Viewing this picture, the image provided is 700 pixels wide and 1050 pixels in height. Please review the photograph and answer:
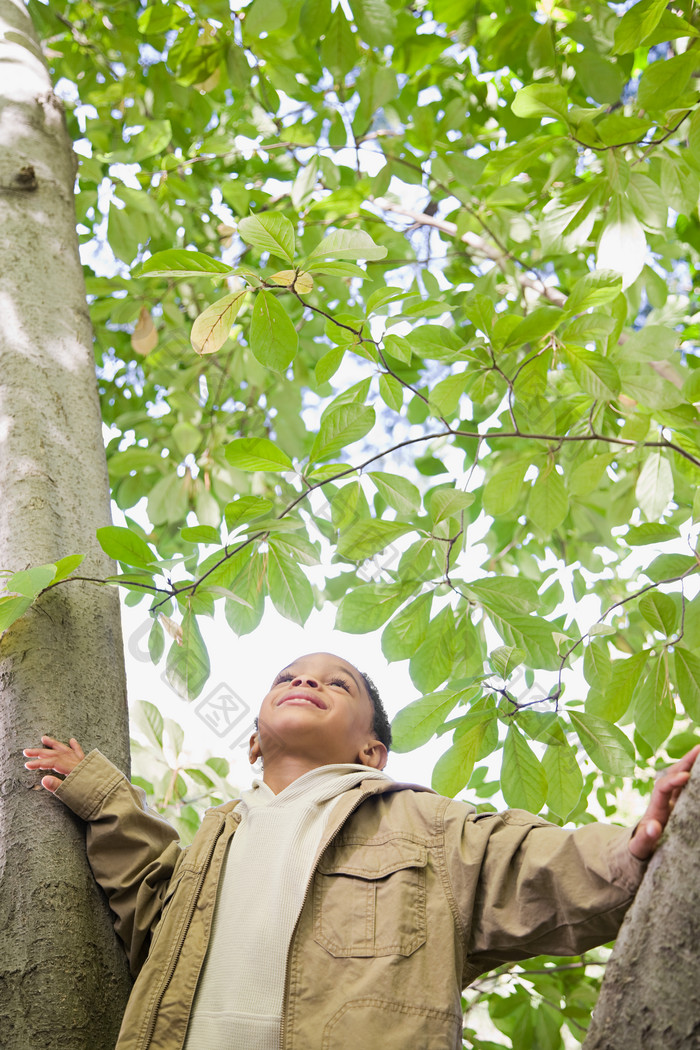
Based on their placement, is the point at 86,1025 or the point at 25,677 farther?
the point at 25,677

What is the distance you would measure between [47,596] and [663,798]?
2.87 ft

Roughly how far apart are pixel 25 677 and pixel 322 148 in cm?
148

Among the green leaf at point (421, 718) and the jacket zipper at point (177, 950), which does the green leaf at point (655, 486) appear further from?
the jacket zipper at point (177, 950)

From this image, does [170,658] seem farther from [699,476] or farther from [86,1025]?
[699,476]

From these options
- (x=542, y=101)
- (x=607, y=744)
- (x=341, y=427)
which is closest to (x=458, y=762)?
(x=607, y=744)

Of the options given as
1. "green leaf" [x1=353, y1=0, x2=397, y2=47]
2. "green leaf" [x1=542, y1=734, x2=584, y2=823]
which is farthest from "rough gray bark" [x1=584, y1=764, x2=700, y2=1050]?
"green leaf" [x1=353, y1=0, x2=397, y2=47]

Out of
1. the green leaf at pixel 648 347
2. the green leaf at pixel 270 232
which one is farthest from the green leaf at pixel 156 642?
the green leaf at pixel 648 347

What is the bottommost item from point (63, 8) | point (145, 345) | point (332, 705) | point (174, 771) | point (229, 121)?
point (174, 771)

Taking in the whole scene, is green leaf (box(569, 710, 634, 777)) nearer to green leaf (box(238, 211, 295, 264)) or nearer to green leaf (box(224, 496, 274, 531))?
green leaf (box(224, 496, 274, 531))

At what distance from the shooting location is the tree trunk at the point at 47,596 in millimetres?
911

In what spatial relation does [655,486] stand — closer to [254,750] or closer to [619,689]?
[619,689]

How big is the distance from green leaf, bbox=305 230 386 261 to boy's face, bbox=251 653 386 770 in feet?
2.57

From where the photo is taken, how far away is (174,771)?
199 cm

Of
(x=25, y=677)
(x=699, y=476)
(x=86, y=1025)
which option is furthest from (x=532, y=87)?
(x=86, y=1025)
